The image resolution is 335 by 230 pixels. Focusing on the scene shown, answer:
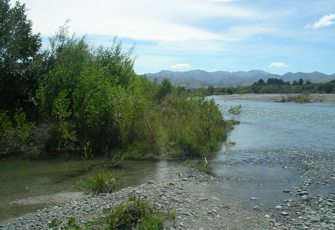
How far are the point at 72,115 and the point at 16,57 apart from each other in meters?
5.43

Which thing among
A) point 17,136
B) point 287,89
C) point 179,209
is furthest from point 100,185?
point 287,89

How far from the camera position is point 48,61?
26062 millimetres

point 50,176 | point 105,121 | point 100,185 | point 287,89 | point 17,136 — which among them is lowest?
point 50,176

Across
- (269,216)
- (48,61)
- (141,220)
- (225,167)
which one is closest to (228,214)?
(269,216)

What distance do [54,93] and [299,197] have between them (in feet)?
50.8

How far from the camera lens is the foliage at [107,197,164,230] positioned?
9.32m

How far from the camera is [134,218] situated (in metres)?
9.62

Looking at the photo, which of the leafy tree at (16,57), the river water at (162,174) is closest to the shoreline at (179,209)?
the river water at (162,174)

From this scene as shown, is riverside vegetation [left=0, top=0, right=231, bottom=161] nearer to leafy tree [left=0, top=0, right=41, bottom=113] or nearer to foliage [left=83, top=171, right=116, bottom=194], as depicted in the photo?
leafy tree [left=0, top=0, right=41, bottom=113]

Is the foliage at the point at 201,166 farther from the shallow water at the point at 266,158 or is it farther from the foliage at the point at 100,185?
the foliage at the point at 100,185

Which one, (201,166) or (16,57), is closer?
(201,166)

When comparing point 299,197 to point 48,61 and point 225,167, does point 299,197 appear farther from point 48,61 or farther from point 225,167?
point 48,61

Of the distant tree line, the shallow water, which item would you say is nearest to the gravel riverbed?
the shallow water

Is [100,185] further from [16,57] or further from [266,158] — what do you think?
[16,57]
